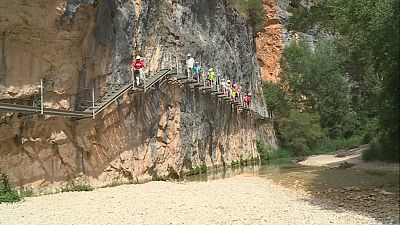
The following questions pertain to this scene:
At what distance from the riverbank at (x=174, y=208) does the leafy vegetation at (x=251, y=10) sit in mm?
28617

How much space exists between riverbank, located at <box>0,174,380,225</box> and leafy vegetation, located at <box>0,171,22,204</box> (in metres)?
0.42

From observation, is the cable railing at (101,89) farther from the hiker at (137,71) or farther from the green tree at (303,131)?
the green tree at (303,131)

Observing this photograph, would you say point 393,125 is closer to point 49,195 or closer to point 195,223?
point 195,223

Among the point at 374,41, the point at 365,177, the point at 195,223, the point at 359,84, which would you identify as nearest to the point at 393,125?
the point at 374,41

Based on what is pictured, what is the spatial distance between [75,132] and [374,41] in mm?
11077

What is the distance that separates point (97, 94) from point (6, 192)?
574 cm

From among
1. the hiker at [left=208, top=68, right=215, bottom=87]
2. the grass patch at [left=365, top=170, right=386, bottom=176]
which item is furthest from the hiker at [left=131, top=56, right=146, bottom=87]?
the grass patch at [left=365, top=170, right=386, bottom=176]

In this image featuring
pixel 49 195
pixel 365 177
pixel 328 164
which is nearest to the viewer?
pixel 49 195

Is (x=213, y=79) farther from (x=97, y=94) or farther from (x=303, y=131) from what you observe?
(x=303, y=131)

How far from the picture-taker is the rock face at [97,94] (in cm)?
1486

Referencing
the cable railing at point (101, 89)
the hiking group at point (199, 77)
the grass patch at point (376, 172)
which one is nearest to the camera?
the cable railing at point (101, 89)

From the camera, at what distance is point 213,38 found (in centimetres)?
3372

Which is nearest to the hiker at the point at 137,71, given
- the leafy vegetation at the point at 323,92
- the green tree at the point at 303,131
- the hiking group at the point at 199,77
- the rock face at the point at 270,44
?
the hiking group at the point at 199,77

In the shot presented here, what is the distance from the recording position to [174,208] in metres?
12.1
